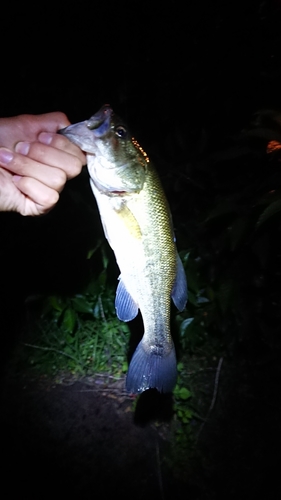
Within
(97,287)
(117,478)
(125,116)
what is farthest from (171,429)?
(125,116)

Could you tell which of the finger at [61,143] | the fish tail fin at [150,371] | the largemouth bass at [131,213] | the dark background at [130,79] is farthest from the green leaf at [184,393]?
the finger at [61,143]

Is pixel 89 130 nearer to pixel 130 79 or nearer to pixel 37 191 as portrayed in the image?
pixel 37 191


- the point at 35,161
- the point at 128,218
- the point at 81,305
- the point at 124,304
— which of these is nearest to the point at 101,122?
the point at 35,161

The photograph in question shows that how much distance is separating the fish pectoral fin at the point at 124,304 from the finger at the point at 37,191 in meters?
0.60

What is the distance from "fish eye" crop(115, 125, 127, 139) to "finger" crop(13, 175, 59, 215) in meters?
0.45

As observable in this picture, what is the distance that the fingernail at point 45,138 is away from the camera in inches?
84.1

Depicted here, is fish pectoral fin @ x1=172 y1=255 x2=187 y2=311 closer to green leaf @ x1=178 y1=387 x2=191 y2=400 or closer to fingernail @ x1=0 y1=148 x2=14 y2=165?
fingernail @ x1=0 y1=148 x2=14 y2=165

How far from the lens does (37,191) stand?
2115 millimetres

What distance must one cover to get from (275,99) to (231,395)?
293 cm

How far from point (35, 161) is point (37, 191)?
15 cm

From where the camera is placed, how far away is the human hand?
6.82ft

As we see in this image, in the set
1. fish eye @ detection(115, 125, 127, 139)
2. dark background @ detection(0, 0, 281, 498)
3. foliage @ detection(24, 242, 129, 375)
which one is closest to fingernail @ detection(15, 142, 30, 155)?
fish eye @ detection(115, 125, 127, 139)

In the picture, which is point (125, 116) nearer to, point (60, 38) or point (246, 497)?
point (60, 38)

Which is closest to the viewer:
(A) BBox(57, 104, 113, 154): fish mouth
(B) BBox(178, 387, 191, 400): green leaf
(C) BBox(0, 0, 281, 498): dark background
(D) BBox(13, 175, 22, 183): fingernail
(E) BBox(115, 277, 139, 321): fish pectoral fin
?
(A) BBox(57, 104, 113, 154): fish mouth
